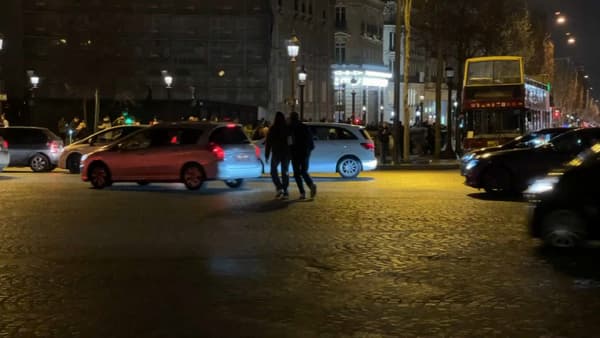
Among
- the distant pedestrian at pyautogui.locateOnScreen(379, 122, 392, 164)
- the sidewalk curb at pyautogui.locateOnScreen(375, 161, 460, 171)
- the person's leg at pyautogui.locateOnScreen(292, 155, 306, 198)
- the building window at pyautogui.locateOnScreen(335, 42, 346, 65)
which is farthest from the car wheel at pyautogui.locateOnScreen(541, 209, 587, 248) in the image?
the building window at pyautogui.locateOnScreen(335, 42, 346, 65)

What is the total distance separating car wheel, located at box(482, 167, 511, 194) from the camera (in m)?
16.8

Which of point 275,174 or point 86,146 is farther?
point 86,146

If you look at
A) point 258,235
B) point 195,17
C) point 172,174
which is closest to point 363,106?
point 195,17

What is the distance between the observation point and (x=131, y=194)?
17328 mm

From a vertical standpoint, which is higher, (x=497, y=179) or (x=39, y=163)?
(x=39, y=163)

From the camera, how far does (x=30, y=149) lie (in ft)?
83.0

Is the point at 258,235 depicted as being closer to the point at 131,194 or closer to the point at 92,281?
the point at 92,281

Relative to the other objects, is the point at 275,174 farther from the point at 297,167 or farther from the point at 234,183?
the point at 234,183

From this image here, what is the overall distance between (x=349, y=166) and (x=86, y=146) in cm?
815

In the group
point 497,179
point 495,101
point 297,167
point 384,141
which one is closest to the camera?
point 297,167

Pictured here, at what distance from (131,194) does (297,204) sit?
4.36m

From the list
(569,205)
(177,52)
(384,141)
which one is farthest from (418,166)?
(177,52)

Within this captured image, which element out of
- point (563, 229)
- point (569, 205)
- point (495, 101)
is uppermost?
point (495, 101)

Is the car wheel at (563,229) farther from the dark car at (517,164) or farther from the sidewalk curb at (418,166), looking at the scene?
the sidewalk curb at (418,166)
